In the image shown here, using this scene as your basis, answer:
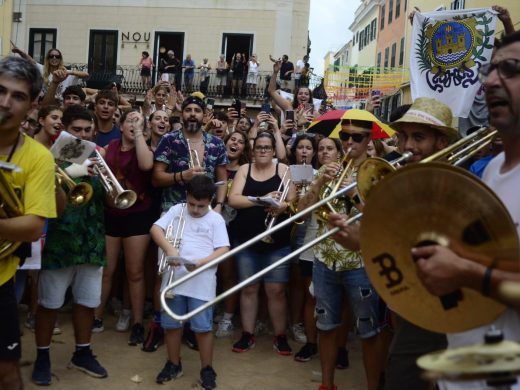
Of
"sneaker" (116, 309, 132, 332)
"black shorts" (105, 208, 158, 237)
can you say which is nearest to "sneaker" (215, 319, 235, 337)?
"sneaker" (116, 309, 132, 332)

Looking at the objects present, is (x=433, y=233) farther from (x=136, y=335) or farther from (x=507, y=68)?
(x=136, y=335)

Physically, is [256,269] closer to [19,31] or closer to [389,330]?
[389,330]

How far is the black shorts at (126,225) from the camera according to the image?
559 centimetres

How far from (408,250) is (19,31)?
24.5 m

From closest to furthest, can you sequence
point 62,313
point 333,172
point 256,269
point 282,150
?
point 333,172
point 256,269
point 62,313
point 282,150

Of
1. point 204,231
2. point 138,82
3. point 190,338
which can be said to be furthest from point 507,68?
point 138,82

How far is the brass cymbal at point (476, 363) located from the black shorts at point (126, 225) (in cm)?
Result: 429

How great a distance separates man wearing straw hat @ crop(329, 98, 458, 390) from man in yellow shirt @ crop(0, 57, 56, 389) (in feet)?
5.08

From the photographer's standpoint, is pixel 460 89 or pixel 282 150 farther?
pixel 282 150

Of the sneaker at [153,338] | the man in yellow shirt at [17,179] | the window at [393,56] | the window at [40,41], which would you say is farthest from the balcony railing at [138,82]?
the man in yellow shirt at [17,179]

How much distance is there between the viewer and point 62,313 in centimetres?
641

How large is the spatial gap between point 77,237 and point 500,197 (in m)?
3.43

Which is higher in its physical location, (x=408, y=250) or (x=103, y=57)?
(x=103, y=57)

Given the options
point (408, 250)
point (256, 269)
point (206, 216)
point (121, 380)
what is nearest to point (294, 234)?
point (256, 269)
